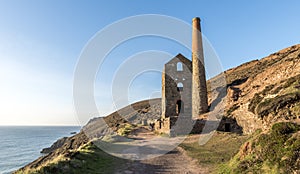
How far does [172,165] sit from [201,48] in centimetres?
2279

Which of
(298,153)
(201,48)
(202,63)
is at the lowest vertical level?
(298,153)

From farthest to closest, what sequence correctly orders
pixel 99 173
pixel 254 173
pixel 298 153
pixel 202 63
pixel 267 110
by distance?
pixel 202 63 < pixel 267 110 < pixel 99 173 < pixel 254 173 < pixel 298 153

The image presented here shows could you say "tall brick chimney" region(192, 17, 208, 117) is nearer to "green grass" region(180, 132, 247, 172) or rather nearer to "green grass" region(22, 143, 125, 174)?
"green grass" region(180, 132, 247, 172)

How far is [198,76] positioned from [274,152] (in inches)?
983

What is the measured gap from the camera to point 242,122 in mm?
24266

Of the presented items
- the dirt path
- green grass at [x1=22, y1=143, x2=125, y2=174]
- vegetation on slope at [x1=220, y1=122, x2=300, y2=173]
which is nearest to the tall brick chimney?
the dirt path

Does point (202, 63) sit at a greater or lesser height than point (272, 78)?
greater

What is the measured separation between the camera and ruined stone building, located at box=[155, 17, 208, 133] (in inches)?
1272

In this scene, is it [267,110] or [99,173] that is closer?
[99,173]

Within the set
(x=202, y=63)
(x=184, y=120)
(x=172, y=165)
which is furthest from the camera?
(x=202, y=63)

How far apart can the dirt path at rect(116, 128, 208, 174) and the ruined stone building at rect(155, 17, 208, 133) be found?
15025 mm

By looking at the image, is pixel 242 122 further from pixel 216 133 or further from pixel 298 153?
pixel 298 153

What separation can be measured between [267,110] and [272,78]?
586 inches

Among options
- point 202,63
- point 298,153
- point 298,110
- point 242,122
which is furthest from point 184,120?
point 298,153
